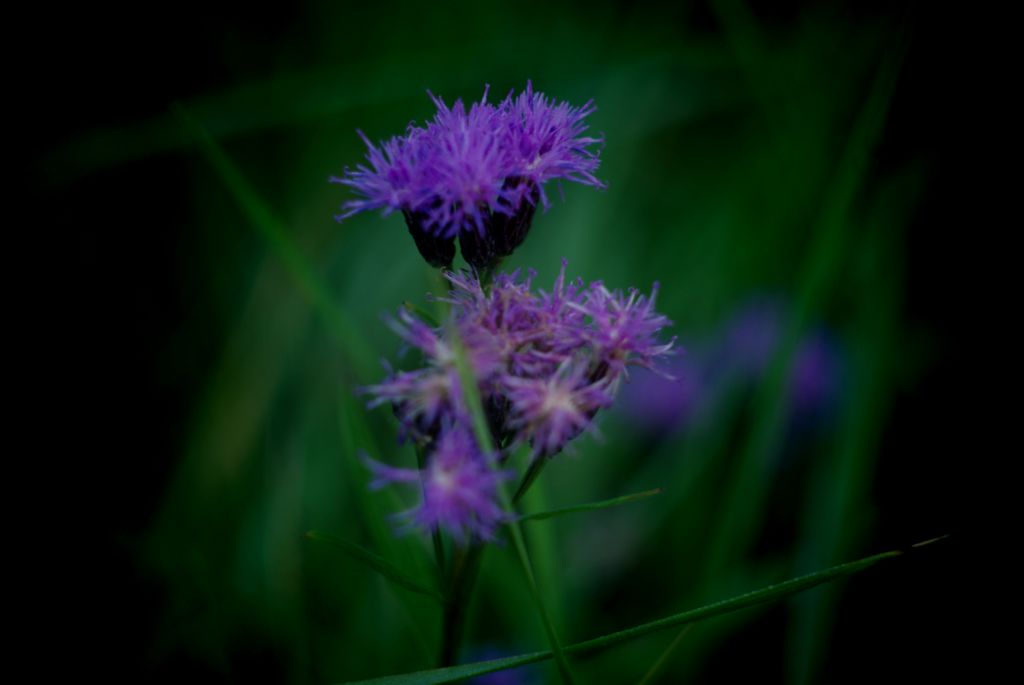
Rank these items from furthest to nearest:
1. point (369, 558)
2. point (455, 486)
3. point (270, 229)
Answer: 1. point (270, 229)
2. point (369, 558)
3. point (455, 486)

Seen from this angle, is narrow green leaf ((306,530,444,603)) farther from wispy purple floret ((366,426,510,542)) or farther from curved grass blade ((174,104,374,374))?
curved grass blade ((174,104,374,374))

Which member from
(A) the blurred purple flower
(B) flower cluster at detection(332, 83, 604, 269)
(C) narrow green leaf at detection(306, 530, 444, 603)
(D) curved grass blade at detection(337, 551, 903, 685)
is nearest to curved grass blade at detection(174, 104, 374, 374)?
(B) flower cluster at detection(332, 83, 604, 269)

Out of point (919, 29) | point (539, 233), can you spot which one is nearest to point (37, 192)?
point (539, 233)

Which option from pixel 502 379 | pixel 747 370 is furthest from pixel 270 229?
pixel 747 370

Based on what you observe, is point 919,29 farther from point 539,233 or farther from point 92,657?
point 92,657

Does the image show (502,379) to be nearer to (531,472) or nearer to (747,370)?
(531,472)

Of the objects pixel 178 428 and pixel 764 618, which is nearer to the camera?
pixel 764 618
